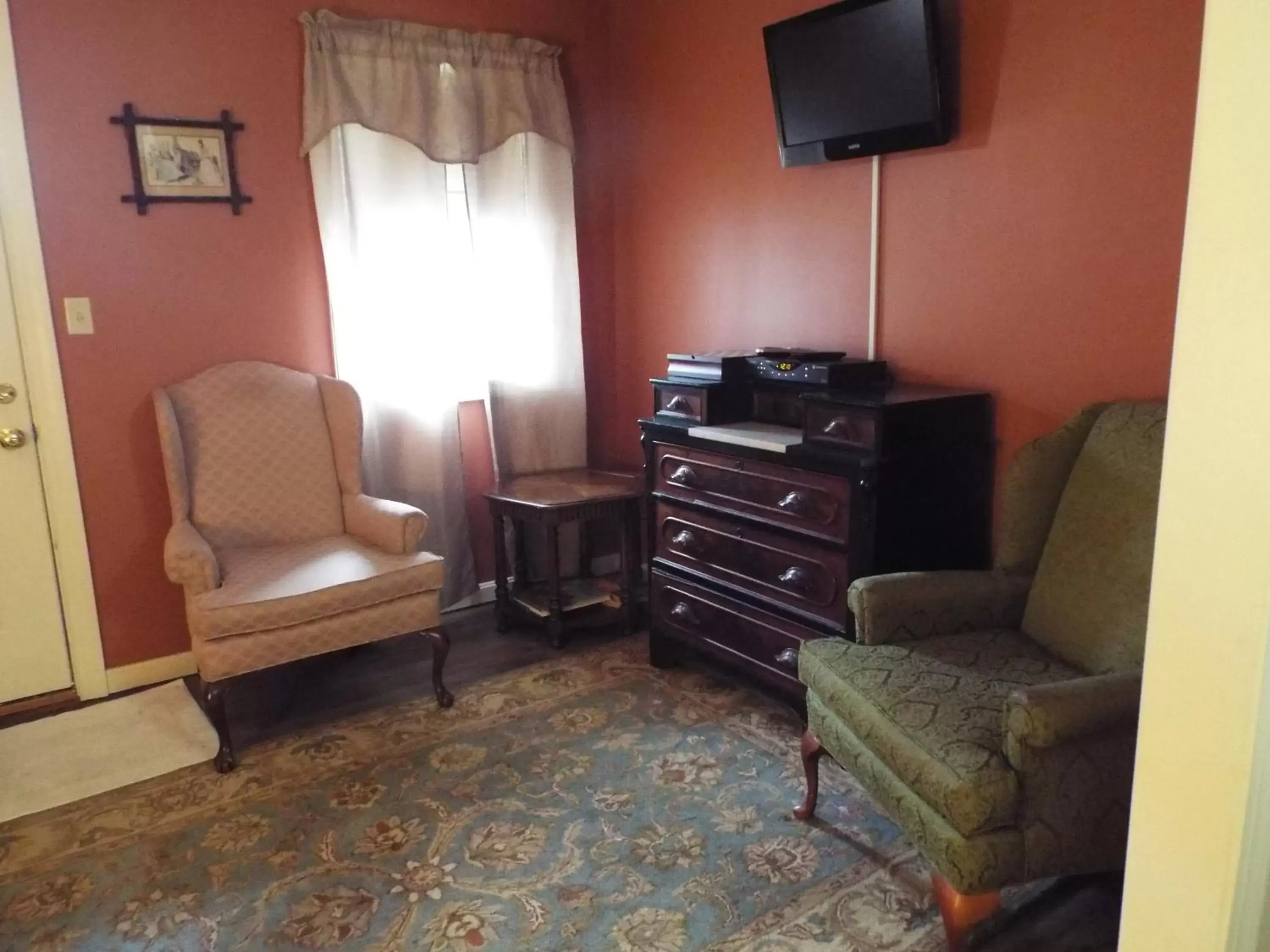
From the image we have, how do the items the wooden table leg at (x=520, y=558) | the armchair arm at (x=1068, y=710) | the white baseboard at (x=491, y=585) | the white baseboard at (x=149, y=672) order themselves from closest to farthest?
the armchair arm at (x=1068, y=710)
the white baseboard at (x=149, y=672)
the wooden table leg at (x=520, y=558)
the white baseboard at (x=491, y=585)

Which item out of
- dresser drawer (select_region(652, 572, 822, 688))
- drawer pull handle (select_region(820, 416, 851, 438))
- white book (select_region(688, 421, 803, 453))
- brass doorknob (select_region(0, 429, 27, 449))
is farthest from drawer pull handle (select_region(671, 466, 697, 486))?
brass doorknob (select_region(0, 429, 27, 449))

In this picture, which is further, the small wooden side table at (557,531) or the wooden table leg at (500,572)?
the wooden table leg at (500,572)

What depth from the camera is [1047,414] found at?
2391 mm

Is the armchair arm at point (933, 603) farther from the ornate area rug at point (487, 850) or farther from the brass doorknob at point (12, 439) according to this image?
the brass doorknob at point (12, 439)

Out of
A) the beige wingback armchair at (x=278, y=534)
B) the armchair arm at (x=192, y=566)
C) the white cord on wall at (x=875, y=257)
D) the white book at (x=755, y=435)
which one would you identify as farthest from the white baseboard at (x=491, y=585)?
the white cord on wall at (x=875, y=257)

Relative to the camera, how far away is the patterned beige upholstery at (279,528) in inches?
102

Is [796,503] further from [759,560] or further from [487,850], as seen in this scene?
[487,850]

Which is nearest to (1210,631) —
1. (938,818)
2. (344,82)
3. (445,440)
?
(938,818)

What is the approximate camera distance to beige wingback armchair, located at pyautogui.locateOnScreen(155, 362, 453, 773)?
2584 millimetres

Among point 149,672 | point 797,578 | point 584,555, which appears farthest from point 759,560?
point 149,672

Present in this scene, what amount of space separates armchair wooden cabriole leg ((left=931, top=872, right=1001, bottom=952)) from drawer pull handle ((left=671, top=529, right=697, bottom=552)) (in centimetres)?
138

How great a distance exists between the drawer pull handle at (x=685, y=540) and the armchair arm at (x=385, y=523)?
0.81 metres

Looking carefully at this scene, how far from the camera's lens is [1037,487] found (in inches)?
87.6

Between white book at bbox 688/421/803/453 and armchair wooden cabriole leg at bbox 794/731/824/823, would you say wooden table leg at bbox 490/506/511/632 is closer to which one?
white book at bbox 688/421/803/453
